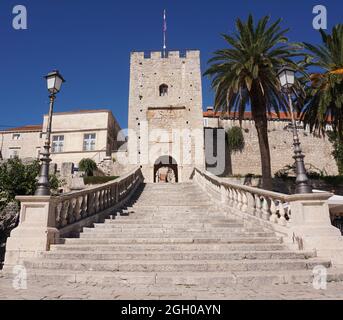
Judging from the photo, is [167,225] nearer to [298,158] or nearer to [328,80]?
[298,158]

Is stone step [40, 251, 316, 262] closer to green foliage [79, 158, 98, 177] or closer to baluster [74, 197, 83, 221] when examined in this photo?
baluster [74, 197, 83, 221]

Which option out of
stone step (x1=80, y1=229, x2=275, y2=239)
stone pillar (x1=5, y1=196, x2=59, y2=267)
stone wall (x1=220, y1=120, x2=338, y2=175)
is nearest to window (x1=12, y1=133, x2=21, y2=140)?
stone wall (x1=220, y1=120, x2=338, y2=175)

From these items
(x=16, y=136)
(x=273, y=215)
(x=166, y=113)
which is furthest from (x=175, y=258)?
(x=16, y=136)

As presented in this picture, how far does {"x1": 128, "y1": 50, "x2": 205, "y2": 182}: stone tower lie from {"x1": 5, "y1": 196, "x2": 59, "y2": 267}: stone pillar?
15644mm

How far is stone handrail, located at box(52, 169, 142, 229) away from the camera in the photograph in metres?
6.71

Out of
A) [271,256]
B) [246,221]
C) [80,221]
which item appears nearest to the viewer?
[271,256]

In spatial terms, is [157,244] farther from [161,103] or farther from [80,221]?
[161,103]

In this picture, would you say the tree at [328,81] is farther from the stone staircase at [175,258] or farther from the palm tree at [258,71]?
the stone staircase at [175,258]

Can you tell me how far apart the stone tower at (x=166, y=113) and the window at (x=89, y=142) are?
1031 centimetres

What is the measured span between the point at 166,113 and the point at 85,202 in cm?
1593

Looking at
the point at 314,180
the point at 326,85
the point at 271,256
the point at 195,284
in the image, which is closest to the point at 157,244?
the point at 195,284

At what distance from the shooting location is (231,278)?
14.5 ft

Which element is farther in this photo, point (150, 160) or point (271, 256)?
point (150, 160)

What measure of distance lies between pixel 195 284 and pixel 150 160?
17814 millimetres
